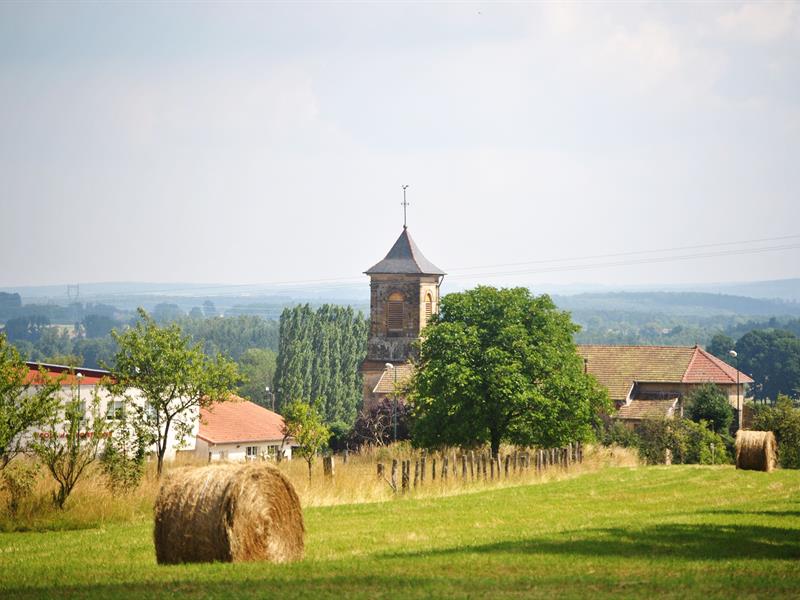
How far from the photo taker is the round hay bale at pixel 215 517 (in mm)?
17047

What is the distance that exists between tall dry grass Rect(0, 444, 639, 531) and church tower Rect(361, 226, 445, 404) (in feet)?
129

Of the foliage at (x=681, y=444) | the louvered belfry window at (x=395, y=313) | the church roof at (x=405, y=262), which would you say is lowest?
the foliage at (x=681, y=444)

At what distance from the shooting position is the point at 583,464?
44.2 m

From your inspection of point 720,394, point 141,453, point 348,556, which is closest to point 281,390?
point 720,394

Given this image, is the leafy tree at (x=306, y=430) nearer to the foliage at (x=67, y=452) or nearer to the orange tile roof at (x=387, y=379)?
the foliage at (x=67, y=452)

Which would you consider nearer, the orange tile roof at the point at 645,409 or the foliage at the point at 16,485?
the foliage at the point at 16,485

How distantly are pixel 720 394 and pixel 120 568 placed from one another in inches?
2393

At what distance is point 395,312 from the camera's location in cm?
8631

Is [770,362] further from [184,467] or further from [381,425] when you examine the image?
[184,467]

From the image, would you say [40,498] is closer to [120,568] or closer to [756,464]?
[120,568]

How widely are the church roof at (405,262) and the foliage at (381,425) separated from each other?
1776cm

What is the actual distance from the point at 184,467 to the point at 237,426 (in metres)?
55.4

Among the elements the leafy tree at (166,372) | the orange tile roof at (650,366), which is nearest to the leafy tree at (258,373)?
the orange tile roof at (650,366)

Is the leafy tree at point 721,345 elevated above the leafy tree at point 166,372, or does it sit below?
below
